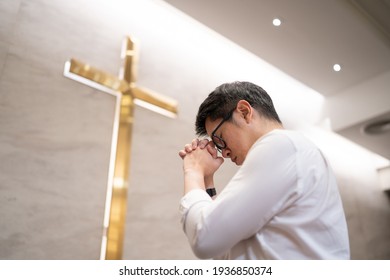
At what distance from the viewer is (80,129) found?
2672mm

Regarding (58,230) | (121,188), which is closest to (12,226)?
(58,230)

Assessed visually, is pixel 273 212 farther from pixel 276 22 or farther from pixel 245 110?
pixel 276 22

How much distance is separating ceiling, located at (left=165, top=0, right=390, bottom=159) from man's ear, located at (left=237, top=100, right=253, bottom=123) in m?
2.47

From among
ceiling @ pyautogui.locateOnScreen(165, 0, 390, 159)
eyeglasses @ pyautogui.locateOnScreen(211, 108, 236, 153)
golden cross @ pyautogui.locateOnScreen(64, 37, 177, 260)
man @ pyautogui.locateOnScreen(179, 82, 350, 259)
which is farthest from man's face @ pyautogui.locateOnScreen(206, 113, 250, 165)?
ceiling @ pyautogui.locateOnScreen(165, 0, 390, 159)

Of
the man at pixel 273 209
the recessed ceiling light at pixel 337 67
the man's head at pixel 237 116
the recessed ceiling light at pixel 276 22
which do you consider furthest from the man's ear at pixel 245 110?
the recessed ceiling light at pixel 337 67

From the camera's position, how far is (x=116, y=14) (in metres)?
3.36

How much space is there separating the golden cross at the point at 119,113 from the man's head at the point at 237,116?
1.42m

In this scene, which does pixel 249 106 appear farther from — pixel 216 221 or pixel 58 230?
pixel 58 230

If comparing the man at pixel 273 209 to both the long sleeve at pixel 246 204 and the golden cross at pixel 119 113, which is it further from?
the golden cross at pixel 119 113

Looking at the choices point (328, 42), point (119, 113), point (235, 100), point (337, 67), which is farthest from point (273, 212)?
point (337, 67)

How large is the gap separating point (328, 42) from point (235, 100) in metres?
3.18

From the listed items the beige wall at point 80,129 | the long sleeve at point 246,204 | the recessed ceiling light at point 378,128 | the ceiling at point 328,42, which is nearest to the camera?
the long sleeve at point 246,204

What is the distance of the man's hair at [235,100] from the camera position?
1408 mm

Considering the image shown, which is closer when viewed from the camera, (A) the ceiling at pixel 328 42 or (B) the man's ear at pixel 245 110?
(B) the man's ear at pixel 245 110
